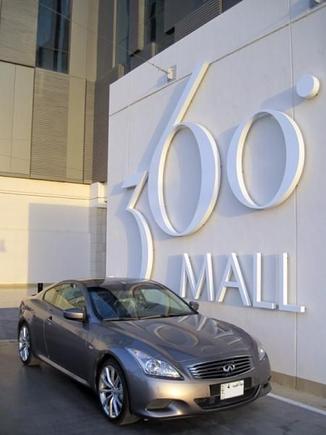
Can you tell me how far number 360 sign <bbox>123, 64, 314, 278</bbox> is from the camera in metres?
6.88

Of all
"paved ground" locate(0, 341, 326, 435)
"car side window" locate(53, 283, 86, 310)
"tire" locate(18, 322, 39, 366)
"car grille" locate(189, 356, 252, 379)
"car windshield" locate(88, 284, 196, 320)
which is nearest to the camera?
"car grille" locate(189, 356, 252, 379)

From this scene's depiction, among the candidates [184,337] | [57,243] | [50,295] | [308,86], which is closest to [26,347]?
[50,295]

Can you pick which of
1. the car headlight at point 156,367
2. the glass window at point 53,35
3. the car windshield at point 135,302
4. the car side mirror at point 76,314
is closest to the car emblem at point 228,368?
the car headlight at point 156,367

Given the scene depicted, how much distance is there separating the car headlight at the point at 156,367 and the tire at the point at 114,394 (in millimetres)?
285

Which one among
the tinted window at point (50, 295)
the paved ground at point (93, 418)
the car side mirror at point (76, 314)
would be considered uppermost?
the tinted window at point (50, 295)

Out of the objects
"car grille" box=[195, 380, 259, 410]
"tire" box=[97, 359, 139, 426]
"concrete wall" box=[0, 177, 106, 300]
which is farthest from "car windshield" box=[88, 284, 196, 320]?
"concrete wall" box=[0, 177, 106, 300]

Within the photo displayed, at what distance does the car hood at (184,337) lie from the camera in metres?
5.04

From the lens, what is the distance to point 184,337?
539cm

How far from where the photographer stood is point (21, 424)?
5117 millimetres

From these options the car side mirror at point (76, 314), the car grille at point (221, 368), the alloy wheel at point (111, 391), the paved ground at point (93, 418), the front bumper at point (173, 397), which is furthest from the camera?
the car side mirror at point (76, 314)

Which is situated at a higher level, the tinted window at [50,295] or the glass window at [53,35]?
the glass window at [53,35]

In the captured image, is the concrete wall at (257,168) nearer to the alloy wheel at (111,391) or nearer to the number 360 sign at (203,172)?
the number 360 sign at (203,172)

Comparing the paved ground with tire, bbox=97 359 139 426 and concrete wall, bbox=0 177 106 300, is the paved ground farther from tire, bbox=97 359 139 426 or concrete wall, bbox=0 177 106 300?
concrete wall, bbox=0 177 106 300

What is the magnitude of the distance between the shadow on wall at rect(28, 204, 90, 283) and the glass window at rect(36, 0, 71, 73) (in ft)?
21.3
